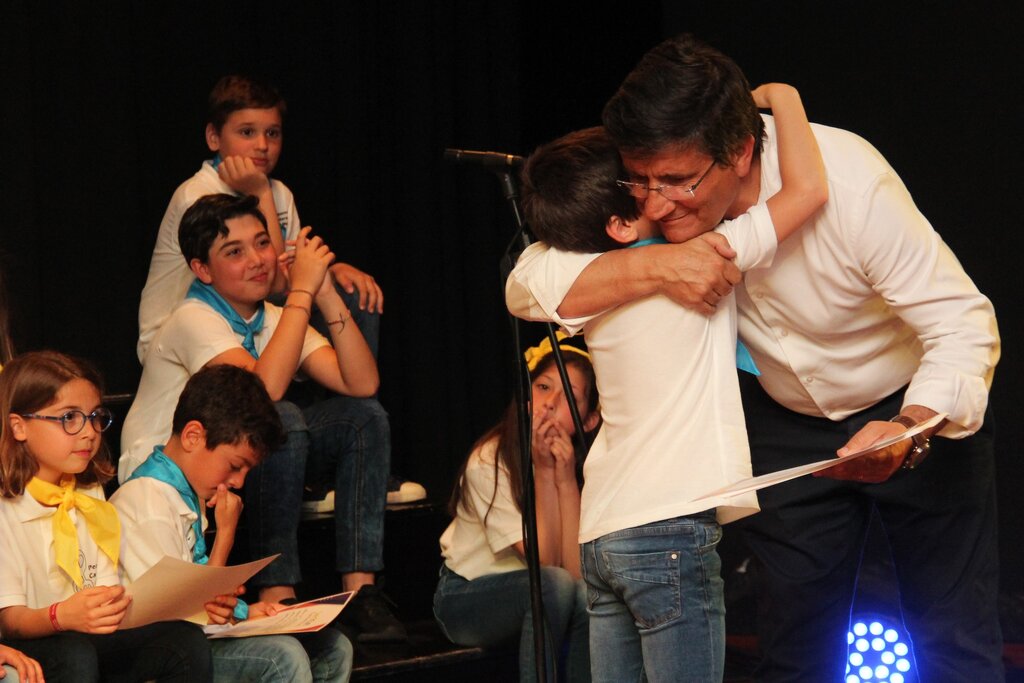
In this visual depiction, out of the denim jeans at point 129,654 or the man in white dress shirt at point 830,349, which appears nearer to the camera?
the man in white dress shirt at point 830,349

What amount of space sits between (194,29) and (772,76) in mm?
1898

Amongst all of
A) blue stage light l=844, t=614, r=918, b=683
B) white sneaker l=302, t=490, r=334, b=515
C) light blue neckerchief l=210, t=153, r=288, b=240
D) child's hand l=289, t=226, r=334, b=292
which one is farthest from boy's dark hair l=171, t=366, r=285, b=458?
blue stage light l=844, t=614, r=918, b=683

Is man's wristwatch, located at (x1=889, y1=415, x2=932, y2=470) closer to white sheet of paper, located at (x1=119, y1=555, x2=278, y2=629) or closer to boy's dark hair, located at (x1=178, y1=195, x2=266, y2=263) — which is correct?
white sheet of paper, located at (x1=119, y1=555, x2=278, y2=629)

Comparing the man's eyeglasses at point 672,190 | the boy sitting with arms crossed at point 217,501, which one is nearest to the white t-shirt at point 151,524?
the boy sitting with arms crossed at point 217,501

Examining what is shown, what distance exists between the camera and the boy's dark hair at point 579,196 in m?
1.83

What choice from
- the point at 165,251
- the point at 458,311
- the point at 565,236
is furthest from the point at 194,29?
the point at 565,236

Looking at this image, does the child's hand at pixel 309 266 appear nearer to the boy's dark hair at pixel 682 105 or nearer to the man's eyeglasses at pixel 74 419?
the man's eyeglasses at pixel 74 419

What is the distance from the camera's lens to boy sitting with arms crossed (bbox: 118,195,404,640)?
2826mm

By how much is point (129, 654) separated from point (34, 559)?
0.84 ft

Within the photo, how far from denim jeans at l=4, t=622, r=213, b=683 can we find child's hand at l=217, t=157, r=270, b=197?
58.0 inches

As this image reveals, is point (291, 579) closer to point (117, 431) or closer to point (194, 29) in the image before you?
point (117, 431)

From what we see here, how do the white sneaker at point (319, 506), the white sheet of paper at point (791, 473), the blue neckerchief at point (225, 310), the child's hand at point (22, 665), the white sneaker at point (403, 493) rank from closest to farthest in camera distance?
the white sheet of paper at point (791, 473), the child's hand at point (22, 665), the blue neckerchief at point (225, 310), the white sneaker at point (319, 506), the white sneaker at point (403, 493)

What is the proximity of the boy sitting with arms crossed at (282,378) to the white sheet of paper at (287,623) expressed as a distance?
34 cm

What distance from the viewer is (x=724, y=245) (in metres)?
1.76
